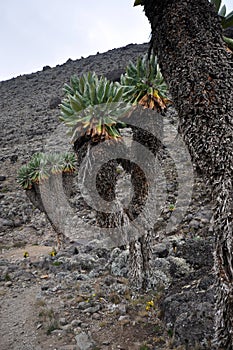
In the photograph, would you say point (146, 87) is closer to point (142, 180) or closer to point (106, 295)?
point (142, 180)

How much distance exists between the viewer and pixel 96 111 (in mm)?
6699

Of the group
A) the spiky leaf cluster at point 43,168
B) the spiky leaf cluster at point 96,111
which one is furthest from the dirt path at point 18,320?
the spiky leaf cluster at point 43,168

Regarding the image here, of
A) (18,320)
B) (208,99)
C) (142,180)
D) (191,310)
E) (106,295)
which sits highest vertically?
(208,99)

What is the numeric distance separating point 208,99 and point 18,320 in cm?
551

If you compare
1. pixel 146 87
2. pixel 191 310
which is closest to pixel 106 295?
pixel 191 310

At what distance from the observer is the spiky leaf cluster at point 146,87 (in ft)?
22.0

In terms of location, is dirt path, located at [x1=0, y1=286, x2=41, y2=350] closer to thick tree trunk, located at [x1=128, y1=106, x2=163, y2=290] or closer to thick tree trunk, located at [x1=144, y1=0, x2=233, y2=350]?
thick tree trunk, located at [x1=128, y1=106, x2=163, y2=290]

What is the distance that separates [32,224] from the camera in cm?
1686

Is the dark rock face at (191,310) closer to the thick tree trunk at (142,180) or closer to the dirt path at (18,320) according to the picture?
the thick tree trunk at (142,180)

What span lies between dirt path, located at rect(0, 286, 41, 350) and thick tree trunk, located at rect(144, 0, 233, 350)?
353 centimetres

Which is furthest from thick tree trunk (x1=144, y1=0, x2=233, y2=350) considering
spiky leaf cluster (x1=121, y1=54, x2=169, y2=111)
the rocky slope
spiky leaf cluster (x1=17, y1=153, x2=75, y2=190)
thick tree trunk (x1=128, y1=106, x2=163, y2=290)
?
spiky leaf cluster (x1=17, y1=153, x2=75, y2=190)

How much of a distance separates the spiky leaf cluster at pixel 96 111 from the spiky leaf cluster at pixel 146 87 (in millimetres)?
217

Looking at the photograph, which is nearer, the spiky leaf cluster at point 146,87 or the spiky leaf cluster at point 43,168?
the spiky leaf cluster at point 146,87

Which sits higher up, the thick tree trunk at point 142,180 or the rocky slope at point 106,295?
the thick tree trunk at point 142,180
